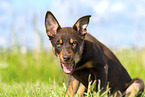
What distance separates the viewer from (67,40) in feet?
11.9

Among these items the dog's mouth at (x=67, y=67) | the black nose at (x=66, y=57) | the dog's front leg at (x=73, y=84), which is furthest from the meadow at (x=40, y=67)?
the black nose at (x=66, y=57)

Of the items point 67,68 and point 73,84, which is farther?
point 73,84

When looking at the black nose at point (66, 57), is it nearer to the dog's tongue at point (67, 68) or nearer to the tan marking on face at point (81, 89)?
the dog's tongue at point (67, 68)

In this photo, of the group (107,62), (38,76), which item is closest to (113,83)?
(107,62)

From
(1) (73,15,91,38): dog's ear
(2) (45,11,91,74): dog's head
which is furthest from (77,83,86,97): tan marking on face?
(1) (73,15,91,38): dog's ear

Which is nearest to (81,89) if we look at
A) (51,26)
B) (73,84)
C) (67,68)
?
(73,84)

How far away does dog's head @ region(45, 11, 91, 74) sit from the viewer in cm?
352

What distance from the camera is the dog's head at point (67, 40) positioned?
11.5 ft

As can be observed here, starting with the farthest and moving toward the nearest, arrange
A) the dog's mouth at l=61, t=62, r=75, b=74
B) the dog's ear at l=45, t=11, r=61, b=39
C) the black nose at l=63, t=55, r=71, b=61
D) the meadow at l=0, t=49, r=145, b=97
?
the meadow at l=0, t=49, r=145, b=97 < the dog's ear at l=45, t=11, r=61, b=39 < the dog's mouth at l=61, t=62, r=75, b=74 < the black nose at l=63, t=55, r=71, b=61

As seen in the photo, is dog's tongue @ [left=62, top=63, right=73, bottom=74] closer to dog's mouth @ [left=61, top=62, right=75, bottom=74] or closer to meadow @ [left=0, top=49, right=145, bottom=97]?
dog's mouth @ [left=61, top=62, right=75, bottom=74]

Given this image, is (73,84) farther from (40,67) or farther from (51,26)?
(40,67)

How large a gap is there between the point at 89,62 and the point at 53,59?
4.14 m

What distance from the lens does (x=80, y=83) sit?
4.33 metres

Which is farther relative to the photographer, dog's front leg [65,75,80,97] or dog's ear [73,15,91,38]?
dog's front leg [65,75,80,97]
